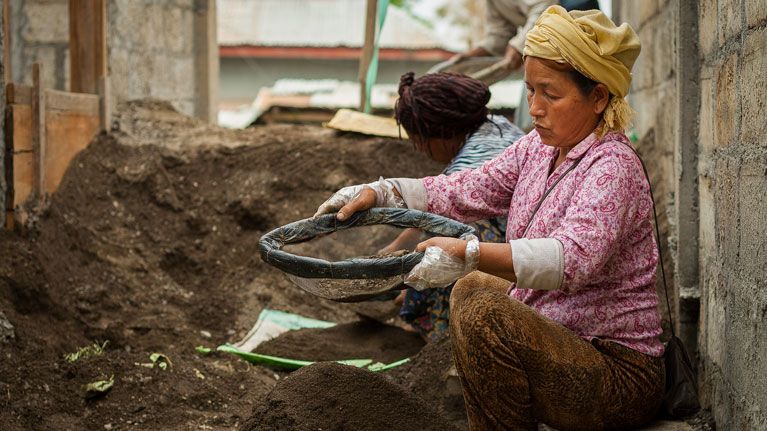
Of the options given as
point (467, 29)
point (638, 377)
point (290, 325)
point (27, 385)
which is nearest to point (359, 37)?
point (467, 29)

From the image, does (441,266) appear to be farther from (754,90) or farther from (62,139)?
(62,139)

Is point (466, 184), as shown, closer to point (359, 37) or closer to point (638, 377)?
point (638, 377)

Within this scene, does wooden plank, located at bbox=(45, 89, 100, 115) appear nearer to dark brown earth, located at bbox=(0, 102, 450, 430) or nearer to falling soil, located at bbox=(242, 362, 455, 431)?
dark brown earth, located at bbox=(0, 102, 450, 430)

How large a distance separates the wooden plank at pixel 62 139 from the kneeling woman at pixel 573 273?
328cm

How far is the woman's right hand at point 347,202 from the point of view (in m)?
2.75

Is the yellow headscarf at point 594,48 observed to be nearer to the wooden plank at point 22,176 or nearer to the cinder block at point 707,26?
the cinder block at point 707,26

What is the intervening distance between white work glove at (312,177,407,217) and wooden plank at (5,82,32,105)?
93.1 inches

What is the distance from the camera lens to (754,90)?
7.13 ft

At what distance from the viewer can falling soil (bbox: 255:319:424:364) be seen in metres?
4.27

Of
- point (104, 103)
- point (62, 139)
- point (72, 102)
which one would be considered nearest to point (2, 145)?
point (62, 139)

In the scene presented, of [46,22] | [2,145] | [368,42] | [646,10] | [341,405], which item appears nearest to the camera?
[341,405]

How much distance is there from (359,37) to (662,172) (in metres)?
13.2

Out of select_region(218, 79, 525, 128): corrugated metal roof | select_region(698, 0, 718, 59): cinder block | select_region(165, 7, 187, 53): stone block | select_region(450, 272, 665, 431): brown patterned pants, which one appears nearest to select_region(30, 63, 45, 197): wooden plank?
select_region(165, 7, 187, 53): stone block

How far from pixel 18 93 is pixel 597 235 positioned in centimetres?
339
